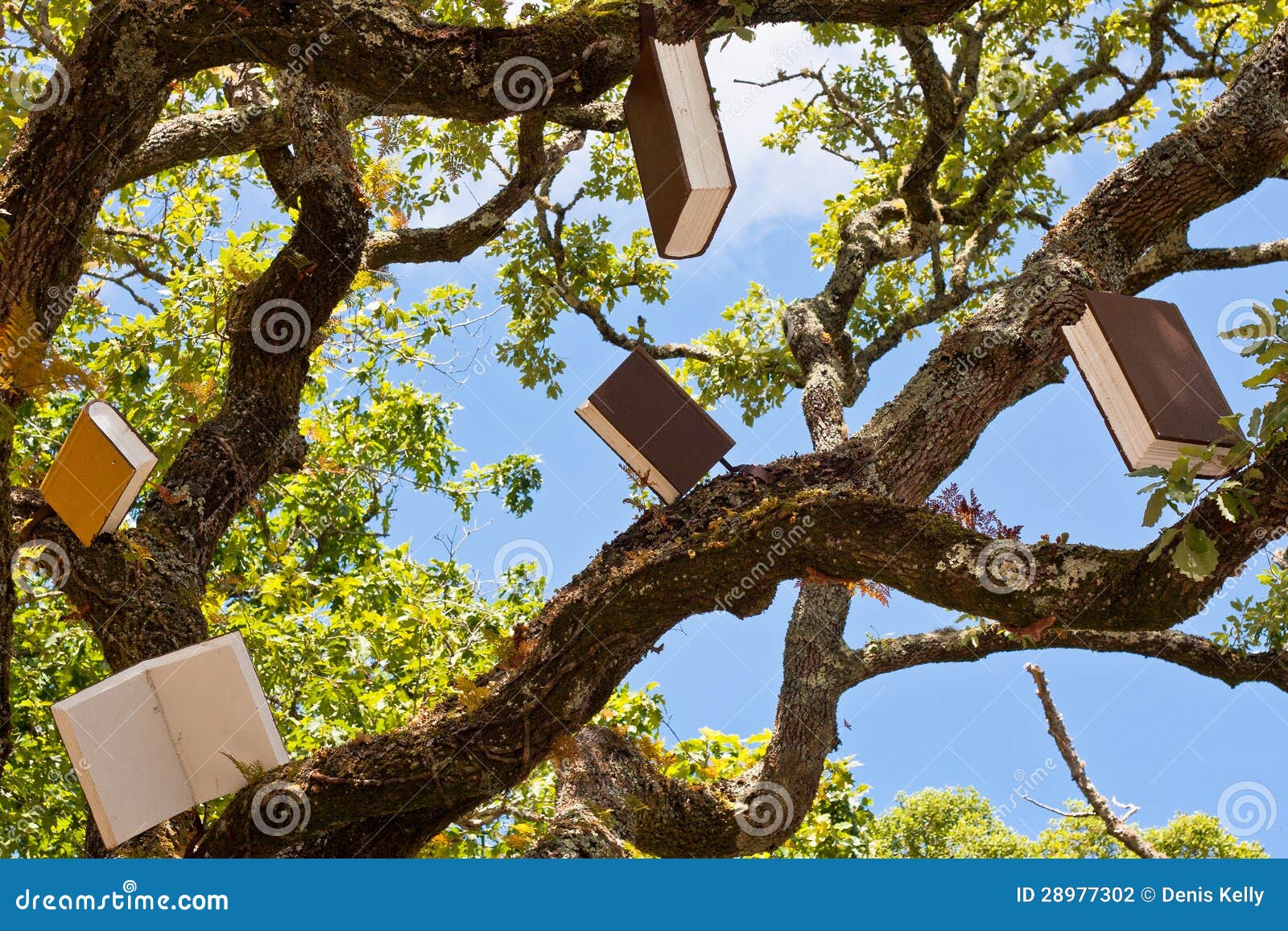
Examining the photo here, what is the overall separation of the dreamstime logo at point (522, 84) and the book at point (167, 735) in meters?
1.75

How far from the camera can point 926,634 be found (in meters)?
6.05

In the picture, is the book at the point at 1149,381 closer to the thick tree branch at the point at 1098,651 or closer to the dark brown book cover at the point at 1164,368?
the dark brown book cover at the point at 1164,368

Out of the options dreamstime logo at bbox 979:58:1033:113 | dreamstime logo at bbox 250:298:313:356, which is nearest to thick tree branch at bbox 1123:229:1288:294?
dreamstime logo at bbox 979:58:1033:113

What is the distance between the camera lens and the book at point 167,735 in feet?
10.4

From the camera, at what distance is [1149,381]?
3.10 meters

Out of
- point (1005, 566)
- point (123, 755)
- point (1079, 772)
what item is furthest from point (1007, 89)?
point (123, 755)

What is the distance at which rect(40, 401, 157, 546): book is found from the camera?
354 centimetres

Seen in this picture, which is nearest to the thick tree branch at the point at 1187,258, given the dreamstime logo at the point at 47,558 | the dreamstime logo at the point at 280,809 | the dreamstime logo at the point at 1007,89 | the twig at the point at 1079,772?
the twig at the point at 1079,772

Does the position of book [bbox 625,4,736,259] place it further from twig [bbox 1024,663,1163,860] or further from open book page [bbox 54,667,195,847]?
twig [bbox 1024,663,1163,860]

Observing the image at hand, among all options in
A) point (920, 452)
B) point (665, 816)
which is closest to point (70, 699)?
point (665, 816)

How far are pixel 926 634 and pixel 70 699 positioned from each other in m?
4.20

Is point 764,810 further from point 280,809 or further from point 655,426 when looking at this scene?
point 280,809

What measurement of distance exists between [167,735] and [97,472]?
2.92 feet

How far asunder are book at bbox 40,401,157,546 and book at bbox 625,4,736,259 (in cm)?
172
